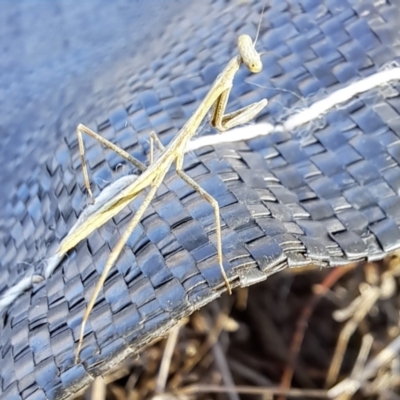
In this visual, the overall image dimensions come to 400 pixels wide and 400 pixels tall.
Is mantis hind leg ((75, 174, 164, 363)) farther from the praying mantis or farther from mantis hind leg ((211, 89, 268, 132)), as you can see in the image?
mantis hind leg ((211, 89, 268, 132))

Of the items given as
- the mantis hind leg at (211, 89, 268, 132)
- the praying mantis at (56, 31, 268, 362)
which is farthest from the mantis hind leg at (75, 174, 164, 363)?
the mantis hind leg at (211, 89, 268, 132)

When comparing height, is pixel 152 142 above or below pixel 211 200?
above

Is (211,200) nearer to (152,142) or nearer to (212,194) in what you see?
(212,194)

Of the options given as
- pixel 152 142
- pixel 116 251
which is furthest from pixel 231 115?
pixel 116 251

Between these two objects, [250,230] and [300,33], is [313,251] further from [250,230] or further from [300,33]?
[300,33]

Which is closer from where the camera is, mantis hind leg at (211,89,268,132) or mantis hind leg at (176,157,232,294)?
mantis hind leg at (176,157,232,294)

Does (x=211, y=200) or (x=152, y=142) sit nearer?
(x=211, y=200)

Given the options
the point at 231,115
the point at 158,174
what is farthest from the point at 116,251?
the point at 231,115

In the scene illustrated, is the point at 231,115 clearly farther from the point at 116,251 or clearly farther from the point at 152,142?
the point at 116,251

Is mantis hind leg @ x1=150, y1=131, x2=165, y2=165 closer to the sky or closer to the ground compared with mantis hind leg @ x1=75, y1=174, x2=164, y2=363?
closer to the sky

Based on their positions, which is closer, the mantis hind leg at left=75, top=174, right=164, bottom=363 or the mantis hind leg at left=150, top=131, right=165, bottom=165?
the mantis hind leg at left=75, top=174, right=164, bottom=363

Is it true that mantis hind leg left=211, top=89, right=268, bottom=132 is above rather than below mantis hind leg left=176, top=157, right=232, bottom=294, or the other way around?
above

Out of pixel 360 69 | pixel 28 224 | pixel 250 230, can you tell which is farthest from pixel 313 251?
pixel 28 224
